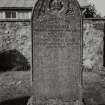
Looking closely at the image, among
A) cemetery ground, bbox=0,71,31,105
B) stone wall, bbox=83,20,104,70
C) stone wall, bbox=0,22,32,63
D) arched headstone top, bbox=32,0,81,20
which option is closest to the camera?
arched headstone top, bbox=32,0,81,20

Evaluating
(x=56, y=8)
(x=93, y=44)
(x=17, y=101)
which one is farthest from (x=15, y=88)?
(x=93, y=44)

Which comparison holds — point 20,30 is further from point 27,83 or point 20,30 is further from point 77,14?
point 77,14

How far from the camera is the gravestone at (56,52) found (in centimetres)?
585

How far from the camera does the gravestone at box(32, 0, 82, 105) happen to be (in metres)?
5.85

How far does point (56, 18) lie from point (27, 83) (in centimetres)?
397

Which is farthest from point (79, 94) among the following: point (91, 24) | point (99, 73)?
point (91, 24)

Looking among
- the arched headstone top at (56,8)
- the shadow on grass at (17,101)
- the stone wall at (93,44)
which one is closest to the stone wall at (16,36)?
the stone wall at (93,44)

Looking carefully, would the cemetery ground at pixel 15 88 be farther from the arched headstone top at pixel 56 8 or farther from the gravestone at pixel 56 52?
the arched headstone top at pixel 56 8

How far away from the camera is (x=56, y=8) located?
584 cm

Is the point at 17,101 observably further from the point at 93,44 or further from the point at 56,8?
the point at 93,44

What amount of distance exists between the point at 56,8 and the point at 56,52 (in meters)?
1.02

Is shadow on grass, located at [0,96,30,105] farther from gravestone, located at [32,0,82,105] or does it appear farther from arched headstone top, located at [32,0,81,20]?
arched headstone top, located at [32,0,81,20]

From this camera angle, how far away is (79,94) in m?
6.09

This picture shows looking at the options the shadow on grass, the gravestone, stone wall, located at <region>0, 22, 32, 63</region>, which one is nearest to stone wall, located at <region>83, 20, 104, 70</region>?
stone wall, located at <region>0, 22, 32, 63</region>
